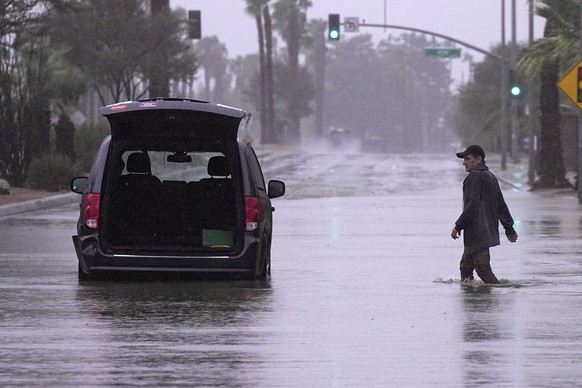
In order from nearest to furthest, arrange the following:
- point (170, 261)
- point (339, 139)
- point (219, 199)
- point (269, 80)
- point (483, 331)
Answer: point (483, 331) → point (170, 261) → point (219, 199) → point (269, 80) → point (339, 139)

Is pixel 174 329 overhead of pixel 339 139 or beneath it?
overhead

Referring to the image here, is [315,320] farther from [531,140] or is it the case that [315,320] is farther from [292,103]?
[292,103]

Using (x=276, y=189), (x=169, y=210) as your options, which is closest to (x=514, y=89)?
(x=276, y=189)

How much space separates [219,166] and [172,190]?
0.57 meters

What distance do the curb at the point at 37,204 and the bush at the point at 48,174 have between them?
62.7 inches

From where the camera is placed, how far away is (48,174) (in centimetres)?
4016

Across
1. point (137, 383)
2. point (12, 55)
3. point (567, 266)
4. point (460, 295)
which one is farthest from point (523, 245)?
point (12, 55)

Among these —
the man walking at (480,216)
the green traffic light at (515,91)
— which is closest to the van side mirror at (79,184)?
the man walking at (480,216)

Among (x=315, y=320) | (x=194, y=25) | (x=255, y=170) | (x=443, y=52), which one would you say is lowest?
(x=315, y=320)

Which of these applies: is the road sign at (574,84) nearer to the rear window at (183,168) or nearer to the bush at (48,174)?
the rear window at (183,168)

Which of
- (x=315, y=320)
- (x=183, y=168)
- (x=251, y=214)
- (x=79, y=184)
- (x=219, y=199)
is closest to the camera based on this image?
(x=315, y=320)

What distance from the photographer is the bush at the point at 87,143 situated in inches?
1906

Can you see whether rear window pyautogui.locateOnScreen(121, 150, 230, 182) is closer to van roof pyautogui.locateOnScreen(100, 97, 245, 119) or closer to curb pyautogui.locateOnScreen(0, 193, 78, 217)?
curb pyautogui.locateOnScreen(0, 193, 78, 217)

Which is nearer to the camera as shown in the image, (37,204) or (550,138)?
(37,204)
